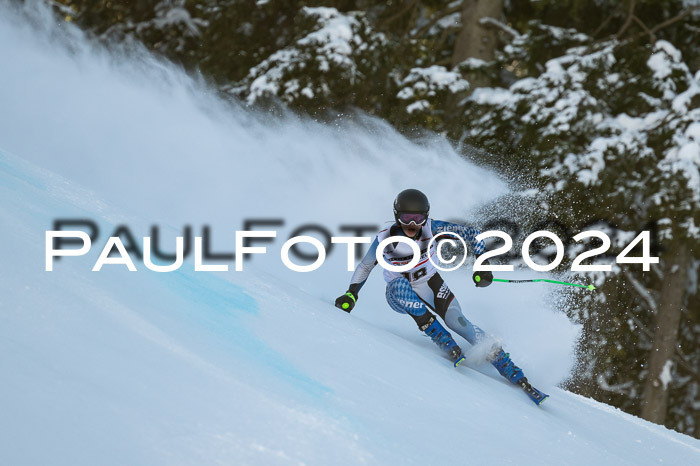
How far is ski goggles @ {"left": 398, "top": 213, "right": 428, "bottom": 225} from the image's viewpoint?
494 cm

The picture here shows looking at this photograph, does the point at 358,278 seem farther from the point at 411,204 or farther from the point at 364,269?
the point at 411,204

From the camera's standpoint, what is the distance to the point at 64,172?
8289mm

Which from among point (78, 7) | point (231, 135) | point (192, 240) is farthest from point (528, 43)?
point (78, 7)

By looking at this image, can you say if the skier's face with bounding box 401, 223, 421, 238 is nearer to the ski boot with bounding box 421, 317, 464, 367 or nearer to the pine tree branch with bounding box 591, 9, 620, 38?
the ski boot with bounding box 421, 317, 464, 367

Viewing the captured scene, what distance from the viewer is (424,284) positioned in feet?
17.3

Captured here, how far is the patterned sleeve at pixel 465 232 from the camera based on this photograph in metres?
5.14

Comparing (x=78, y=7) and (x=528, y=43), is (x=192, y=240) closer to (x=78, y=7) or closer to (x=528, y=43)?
(x=528, y=43)

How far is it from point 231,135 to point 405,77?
2833 millimetres


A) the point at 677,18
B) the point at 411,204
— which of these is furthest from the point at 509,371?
the point at 677,18

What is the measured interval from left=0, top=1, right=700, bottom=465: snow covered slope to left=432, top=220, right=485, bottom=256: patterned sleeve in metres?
0.70

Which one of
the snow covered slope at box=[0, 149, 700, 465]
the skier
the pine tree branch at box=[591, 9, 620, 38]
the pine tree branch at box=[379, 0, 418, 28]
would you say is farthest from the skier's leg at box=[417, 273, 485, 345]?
the pine tree branch at box=[591, 9, 620, 38]

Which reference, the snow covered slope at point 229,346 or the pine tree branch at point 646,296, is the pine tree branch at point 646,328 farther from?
the snow covered slope at point 229,346

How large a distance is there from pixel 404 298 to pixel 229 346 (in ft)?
6.12

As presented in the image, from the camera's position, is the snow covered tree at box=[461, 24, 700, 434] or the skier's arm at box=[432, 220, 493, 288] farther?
the snow covered tree at box=[461, 24, 700, 434]
